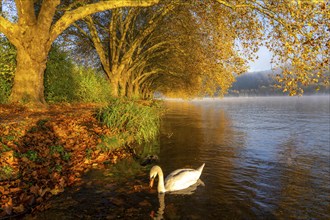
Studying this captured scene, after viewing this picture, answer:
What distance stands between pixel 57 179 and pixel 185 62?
2388 centimetres

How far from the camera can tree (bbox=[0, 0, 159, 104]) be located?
496 inches

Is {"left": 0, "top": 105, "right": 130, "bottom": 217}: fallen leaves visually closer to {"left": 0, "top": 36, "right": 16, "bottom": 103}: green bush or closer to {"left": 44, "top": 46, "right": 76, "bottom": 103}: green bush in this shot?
{"left": 0, "top": 36, "right": 16, "bottom": 103}: green bush

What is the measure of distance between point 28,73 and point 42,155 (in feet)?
21.4

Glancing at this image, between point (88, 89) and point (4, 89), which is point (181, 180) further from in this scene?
point (88, 89)

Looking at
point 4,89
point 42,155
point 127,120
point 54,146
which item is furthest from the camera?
point 4,89

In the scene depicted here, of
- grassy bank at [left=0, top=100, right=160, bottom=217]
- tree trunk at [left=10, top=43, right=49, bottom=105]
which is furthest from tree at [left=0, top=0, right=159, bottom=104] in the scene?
grassy bank at [left=0, top=100, right=160, bottom=217]

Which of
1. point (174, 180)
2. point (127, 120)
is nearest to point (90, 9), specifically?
point (127, 120)

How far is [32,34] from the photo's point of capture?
1287 cm

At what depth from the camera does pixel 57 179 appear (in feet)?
25.6

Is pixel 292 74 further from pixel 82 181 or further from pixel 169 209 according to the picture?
pixel 82 181

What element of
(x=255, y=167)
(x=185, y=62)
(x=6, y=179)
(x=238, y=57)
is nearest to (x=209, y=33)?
(x=238, y=57)

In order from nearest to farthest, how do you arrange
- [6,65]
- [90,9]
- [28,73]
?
1. [90,9]
2. [28,73]
3. [6,65]

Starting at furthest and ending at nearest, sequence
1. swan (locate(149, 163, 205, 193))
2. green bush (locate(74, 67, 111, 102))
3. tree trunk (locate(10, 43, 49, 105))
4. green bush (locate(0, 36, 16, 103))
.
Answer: green bush (locate(74, 67, 111, 102)), green bush (locate(0, 36, 16, 103)), tree trunk (locate(10, 43, 49, 105)), swan (locate(149, 163, 205, 193))

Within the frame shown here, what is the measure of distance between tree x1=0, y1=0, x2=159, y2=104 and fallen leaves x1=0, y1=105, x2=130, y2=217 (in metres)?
1.65
